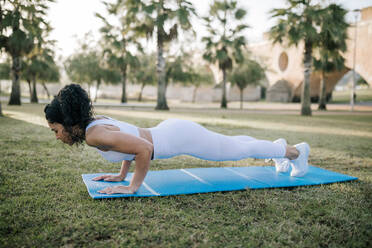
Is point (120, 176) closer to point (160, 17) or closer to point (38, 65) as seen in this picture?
point (160, 17)

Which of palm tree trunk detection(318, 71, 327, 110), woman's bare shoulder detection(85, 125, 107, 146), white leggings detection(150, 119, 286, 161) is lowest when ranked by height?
white leggings detection(150, 119, 286, 161)

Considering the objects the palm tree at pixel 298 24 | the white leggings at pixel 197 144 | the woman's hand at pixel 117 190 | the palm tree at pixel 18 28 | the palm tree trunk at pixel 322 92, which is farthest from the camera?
the palm tree trunk at pixel 322 92

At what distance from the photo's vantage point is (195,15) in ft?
51.6

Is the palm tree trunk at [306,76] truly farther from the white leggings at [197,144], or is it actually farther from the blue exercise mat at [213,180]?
the white leggings at [197,144]

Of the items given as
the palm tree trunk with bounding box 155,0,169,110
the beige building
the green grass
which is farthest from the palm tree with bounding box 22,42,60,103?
the beige building

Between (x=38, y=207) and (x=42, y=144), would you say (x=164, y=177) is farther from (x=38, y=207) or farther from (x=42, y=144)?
(x=42, y=144)

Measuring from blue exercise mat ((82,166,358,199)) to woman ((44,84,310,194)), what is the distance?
0.51 ft

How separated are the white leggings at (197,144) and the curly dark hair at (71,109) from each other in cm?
66

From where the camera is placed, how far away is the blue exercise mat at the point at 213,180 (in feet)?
8.82

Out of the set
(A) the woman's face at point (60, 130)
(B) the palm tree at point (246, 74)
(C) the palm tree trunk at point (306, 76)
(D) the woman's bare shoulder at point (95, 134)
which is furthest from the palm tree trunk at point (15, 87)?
(D) the woman's bare shoulder at point (95, 134)

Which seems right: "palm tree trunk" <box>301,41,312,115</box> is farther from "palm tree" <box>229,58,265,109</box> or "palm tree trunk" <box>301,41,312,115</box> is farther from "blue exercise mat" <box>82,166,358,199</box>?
"blue exercise mat" <box>82,166,358,199</box>

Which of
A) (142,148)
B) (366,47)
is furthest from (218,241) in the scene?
(366,47)

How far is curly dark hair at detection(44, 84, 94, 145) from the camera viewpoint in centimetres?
211

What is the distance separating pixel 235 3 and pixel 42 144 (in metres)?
17.6
